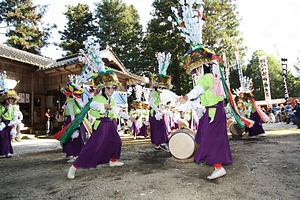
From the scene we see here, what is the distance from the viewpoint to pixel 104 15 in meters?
24.9

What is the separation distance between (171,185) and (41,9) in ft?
79.9

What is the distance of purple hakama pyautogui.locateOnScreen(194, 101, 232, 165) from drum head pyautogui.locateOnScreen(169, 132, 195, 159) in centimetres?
92

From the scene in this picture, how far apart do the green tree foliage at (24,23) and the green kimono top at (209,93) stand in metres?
21.2

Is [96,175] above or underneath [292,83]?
underneath

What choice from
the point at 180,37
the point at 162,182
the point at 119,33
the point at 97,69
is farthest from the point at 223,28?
the point at 162,182

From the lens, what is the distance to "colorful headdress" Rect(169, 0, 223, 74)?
3.73 meters

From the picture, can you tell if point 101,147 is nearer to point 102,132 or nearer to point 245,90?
point 102,132

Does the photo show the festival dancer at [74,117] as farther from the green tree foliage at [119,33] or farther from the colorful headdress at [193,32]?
the green tree foliage at [119,33]

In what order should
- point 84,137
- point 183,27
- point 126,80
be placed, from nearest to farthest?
1. point 183,27
2. point 84,137
3. point 126,80

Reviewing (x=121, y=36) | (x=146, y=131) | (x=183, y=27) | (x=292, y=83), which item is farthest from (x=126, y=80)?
(x=292, y=83)

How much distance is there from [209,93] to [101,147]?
6.60 feet

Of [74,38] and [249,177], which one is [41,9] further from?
[249,177]

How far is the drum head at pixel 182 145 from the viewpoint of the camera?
441 centimetres

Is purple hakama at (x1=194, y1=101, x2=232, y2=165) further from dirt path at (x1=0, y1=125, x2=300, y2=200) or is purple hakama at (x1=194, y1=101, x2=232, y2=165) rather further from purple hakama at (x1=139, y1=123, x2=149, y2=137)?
purple hakama at (x1=139, y1=123, x2=149, y2=137)
